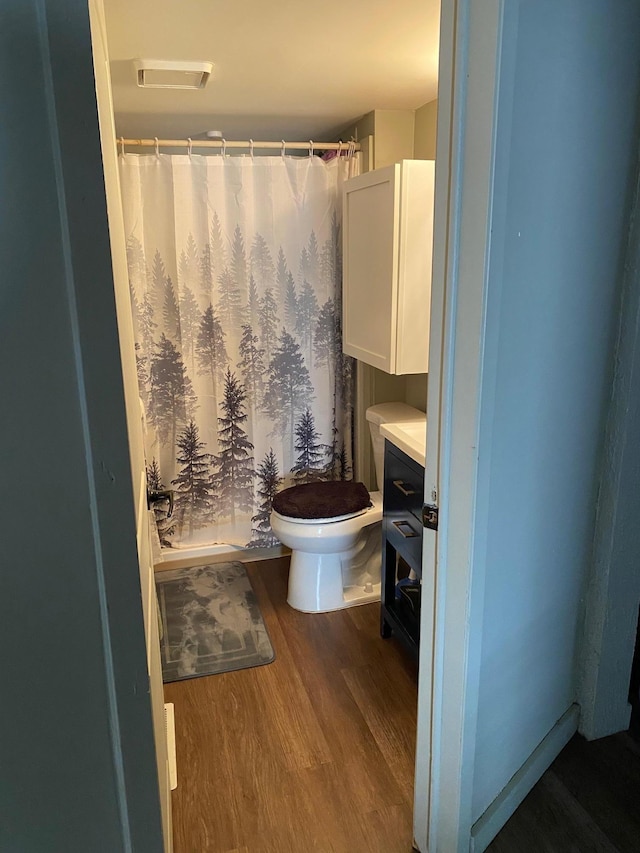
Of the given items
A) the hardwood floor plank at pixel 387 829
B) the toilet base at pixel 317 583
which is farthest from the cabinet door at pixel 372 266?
the hardwood floor plank at pixel 387 829

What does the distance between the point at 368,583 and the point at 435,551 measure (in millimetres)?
1536

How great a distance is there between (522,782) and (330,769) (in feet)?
1.80

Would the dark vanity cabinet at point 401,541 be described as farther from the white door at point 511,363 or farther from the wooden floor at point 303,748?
the white door at point 511,363

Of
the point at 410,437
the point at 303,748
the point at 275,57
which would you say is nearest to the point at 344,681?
the point at 303,748

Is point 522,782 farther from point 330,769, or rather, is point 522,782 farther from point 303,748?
point 303,748

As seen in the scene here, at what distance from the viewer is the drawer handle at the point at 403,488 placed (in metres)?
2.10

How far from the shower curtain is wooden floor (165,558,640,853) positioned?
91cm

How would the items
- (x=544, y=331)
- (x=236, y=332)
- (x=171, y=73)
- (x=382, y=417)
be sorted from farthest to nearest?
(x=236, y=332) < (x=382, y=417) < (x=171, y=73) < (x=544, y=331)

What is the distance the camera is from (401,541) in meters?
2.25

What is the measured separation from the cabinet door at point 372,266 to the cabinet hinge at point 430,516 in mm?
1082

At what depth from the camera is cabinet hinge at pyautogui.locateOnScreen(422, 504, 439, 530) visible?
54.2 inches

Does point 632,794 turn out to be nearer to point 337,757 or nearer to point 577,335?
point 337,757

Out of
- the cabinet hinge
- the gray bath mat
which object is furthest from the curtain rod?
the cabinet hinge

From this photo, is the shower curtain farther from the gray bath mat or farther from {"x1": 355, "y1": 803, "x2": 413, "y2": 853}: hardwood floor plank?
{"x1": 355, "y1": 803, "x2": 413, "y2": 853}: hardwood floor plank
